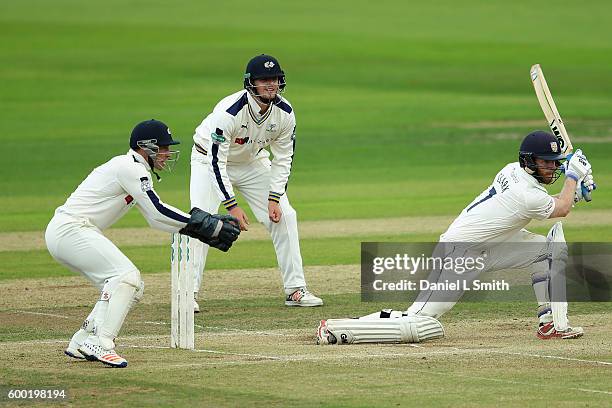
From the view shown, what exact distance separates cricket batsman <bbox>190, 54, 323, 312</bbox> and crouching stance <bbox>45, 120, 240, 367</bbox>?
2.04 metres

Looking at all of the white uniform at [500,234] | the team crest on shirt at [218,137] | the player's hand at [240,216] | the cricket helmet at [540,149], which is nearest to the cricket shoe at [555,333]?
the white uniform at [500,234]

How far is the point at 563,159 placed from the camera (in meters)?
9.67

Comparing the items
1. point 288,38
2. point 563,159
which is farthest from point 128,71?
point 563,159

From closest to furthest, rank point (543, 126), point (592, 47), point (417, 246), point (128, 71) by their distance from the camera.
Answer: point (417, 246), point (543, 126), point (128, 71), point (592, 47)

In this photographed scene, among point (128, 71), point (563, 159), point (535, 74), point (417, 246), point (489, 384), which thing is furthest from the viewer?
point (128, 71)

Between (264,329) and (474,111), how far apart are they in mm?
22164

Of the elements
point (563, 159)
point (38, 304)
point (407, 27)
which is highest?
point (407, 27)

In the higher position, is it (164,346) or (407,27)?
(407,27)

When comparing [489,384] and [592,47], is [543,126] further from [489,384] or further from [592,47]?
[489,384]

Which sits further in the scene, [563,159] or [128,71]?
[128,71]

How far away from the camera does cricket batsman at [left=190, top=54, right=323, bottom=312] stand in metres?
11.2

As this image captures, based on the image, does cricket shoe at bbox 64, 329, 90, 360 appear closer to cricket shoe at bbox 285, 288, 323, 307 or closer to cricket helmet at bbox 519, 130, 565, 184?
cricket shoe at bbox 285, 288, 323, 307

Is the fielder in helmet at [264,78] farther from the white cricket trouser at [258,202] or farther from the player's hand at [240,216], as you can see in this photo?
the player's hand at [240,216]

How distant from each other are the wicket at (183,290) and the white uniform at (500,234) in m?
1.65
